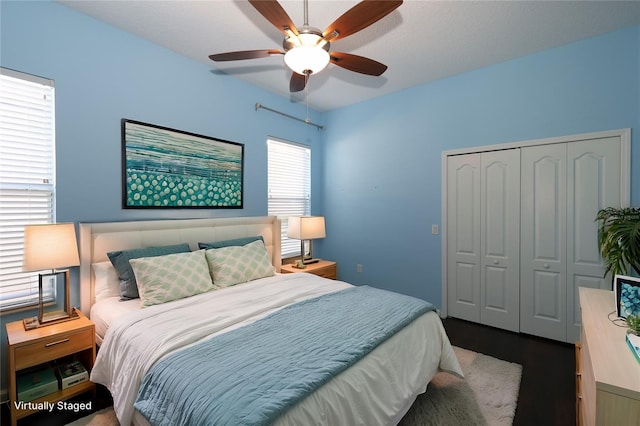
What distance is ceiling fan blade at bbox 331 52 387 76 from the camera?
195cm

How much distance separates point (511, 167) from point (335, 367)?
2900 millimetres

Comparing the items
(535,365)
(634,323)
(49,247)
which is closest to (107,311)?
(49,247)

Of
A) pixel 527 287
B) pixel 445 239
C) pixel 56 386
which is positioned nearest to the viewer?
pixel 56 386

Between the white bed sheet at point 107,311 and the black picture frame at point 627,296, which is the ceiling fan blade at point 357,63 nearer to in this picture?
the black picture frame at point 627,296

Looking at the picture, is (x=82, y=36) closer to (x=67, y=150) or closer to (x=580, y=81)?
(x=67, y=150)

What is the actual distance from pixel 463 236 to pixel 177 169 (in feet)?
10.5

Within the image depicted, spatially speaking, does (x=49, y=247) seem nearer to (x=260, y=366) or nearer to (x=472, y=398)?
(x=260, y=366)

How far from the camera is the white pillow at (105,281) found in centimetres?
224

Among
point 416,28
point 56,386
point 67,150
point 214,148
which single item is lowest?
point 56,386

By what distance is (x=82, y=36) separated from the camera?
227cm

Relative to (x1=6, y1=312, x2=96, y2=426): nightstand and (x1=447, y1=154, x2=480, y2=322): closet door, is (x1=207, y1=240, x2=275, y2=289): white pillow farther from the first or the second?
(x1=447, y1=154, x2=480, y2=322): closet door

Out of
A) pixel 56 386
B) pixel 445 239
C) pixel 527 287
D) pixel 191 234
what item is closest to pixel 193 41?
pixel 191 234

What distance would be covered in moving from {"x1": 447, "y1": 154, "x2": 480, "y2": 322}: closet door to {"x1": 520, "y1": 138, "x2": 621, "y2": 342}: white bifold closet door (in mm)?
440

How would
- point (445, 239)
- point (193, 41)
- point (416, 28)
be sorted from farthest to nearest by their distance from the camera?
point (445, 239), point (193, 41), point (416, 28)
